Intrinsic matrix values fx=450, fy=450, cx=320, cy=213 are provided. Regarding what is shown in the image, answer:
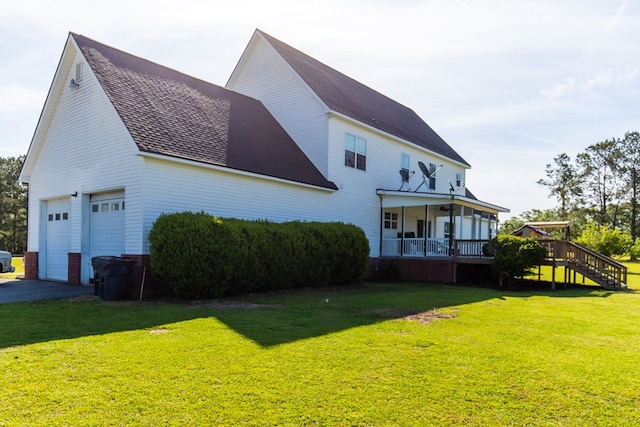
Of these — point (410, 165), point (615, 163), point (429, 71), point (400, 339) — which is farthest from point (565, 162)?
point (400, 339)

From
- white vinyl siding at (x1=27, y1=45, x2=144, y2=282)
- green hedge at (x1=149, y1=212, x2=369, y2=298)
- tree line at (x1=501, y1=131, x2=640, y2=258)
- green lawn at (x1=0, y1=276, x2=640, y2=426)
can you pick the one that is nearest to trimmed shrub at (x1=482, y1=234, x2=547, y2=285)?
green hedge at (x1=149, y1=212, x2=369, y2=298)

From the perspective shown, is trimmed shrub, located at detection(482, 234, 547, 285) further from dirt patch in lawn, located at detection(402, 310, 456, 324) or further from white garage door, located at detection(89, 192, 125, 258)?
white garage door, located at detection(89, 192, 125, 258)

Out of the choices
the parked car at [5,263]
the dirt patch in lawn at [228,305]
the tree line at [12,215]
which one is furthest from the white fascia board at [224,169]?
the tree line at [12,215]

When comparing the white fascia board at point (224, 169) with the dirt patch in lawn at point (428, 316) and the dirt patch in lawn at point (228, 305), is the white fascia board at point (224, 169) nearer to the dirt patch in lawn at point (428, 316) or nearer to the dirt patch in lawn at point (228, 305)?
the dirt patch in lawn at point (228, 305)

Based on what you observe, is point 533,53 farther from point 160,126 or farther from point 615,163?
point 615,163

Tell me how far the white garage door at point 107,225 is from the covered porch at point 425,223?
10959mm

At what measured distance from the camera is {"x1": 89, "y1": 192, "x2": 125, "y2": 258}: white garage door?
13117 mm

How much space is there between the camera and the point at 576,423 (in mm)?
4008

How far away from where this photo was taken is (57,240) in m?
15.7

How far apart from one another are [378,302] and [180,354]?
641cm

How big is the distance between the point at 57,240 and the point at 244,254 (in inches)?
316

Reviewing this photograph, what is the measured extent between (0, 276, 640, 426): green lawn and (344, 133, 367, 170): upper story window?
1054cm

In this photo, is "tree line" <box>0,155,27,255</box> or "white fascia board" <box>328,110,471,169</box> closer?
"white fascia board" <box>328,110,471,169</box>

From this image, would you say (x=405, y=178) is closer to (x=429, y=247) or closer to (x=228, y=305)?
(x=429, y=247)
